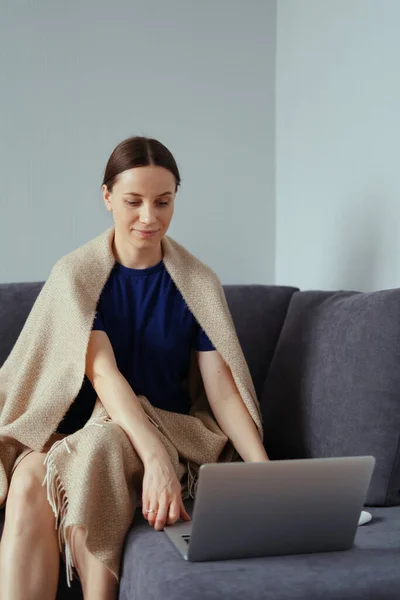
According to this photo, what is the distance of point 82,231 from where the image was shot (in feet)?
8.73

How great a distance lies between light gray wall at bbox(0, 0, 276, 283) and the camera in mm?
2615

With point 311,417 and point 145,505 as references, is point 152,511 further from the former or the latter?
point 311,417

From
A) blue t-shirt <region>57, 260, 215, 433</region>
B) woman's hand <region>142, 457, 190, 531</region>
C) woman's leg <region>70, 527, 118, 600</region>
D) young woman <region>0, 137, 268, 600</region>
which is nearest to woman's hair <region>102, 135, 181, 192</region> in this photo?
young woman <region>0, 137, 268, 600</region>

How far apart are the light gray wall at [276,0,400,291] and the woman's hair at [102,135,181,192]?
1.81 feet

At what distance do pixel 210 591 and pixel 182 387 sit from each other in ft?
2.78

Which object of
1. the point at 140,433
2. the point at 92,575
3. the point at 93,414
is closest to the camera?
the point at 92,575

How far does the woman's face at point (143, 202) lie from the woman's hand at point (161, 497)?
0.55 meters

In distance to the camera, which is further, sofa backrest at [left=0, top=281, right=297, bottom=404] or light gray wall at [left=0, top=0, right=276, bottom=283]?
light gray wall at [left=0, top=0, right=276, bottom=283]

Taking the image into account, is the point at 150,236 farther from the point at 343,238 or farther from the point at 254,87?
the point at 254,87

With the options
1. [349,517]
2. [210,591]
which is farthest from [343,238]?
[210,591]

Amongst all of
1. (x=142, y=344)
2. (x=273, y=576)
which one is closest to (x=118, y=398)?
(x=142, y=344)

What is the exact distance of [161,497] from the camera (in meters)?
1.52

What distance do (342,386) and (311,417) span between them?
0.45 ft

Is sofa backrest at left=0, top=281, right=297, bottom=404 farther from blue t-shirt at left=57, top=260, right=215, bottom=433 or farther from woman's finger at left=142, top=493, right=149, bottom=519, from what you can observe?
woman's finger at left=142, top=493, right=149, bottom=519
